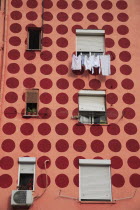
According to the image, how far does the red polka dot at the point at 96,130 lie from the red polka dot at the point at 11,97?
3884mm

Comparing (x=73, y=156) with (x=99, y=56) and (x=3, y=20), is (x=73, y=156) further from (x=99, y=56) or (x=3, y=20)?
(x=3, y=20)

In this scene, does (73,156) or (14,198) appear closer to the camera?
(14,198)

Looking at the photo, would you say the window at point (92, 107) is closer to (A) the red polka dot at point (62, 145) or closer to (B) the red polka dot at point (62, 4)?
(A) the red polka dot at point (62, 145)

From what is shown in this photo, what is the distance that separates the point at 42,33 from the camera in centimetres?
1938

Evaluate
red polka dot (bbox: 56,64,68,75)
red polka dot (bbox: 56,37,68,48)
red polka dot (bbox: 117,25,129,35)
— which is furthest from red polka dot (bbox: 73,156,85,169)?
red polka dot (bbox: 117,25,129,35)

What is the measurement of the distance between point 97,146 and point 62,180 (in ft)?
7.25

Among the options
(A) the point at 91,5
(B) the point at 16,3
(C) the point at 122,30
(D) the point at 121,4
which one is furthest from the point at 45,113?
(D) the point at 121,4

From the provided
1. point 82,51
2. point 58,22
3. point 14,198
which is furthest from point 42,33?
point 14,198

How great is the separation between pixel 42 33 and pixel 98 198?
874 cm

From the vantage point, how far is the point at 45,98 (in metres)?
18.0

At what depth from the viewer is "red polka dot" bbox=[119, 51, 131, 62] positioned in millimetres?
18953

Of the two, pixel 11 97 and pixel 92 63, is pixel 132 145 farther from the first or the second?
pixel 11 97

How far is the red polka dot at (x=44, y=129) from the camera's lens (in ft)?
56.5

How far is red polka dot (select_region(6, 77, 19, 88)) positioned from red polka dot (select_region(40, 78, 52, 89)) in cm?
121
